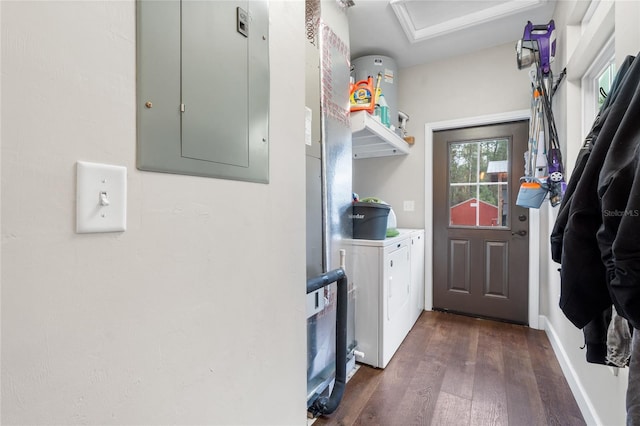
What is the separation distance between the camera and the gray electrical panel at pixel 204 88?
0.57m

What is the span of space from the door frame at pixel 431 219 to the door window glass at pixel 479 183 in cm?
20

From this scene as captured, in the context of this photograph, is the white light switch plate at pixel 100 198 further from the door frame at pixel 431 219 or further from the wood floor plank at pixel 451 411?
the door frame at pixel 431 219

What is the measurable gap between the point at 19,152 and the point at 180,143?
0.25 meters

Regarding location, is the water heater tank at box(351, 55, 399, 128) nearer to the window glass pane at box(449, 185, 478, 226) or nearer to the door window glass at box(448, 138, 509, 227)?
the door window glass at box(448, 138, 509, 227)

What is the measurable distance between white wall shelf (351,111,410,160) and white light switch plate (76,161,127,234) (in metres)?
1.77

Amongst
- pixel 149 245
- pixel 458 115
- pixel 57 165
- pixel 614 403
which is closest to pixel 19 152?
pixel 57 165

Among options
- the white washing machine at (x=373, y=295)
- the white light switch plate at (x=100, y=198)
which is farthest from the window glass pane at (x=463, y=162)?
the white light switch plate at (x=100, y=198)

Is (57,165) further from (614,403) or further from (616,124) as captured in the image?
(614,403)

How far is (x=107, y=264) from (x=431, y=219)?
3.07m

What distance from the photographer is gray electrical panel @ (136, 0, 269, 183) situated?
22.4 inches

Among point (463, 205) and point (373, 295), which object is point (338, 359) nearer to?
point (373, 295)

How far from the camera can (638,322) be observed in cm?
62

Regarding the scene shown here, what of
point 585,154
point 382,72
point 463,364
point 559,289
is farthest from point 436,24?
point 463,364

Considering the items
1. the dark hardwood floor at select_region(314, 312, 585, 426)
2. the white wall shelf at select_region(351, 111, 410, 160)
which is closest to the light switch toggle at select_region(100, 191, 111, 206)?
the dark hardwood floor at select_region(314, 312, 585, 426)
